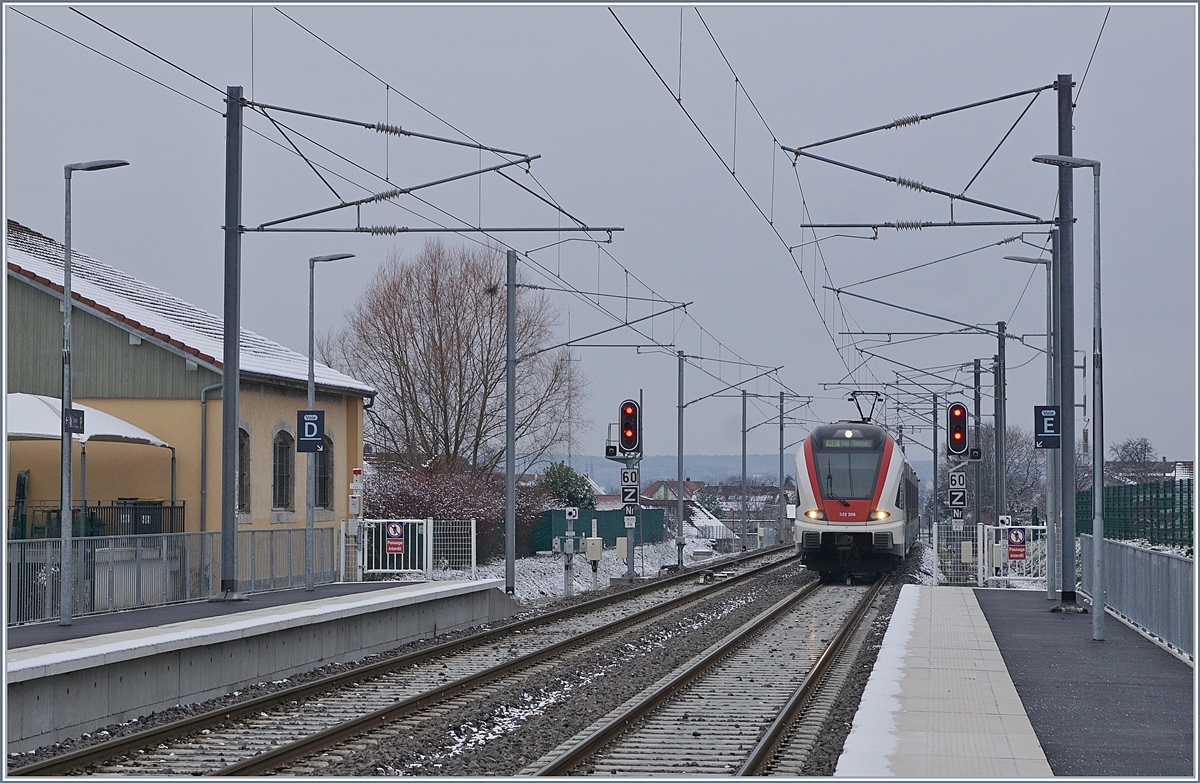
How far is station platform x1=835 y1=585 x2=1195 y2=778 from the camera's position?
402 inches

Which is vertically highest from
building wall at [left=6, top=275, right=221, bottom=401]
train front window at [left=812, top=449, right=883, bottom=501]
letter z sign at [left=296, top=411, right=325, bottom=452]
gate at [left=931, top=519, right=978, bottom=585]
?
building wall at [left=6, top=275, right=221, bottom=401]

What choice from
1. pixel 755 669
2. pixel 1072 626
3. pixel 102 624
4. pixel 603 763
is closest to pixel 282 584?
pixel 102 624

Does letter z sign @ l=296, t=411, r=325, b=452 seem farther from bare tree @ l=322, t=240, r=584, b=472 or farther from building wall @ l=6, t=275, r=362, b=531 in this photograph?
bare tree @ l=322, t=240, r=584, b=472

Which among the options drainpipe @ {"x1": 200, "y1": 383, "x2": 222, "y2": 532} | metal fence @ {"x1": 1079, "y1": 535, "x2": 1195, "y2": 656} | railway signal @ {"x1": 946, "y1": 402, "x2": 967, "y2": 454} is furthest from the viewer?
railway signal @ {"x1": 946, "y1": 402, "x2": 967, "y2": 454}

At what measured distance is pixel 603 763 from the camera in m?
11.6

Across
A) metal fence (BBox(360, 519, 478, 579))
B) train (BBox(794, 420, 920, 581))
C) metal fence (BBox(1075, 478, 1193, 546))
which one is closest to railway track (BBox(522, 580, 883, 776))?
metal fence (BBox(1075, 478, 1193, 546))

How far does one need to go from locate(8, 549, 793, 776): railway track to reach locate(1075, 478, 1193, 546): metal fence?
9.14 m

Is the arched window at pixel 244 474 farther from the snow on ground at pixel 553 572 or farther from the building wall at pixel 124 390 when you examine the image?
the snow on ground at pixel 553 572

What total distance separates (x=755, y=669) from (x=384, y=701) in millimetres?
4944

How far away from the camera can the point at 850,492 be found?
105 feet

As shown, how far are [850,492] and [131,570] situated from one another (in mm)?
16681

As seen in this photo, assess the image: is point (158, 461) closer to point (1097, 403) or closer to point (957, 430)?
point (957, 430)

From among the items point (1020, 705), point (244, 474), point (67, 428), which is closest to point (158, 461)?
point (244, 474)

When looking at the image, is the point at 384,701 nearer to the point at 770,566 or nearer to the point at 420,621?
the point at 420,621
